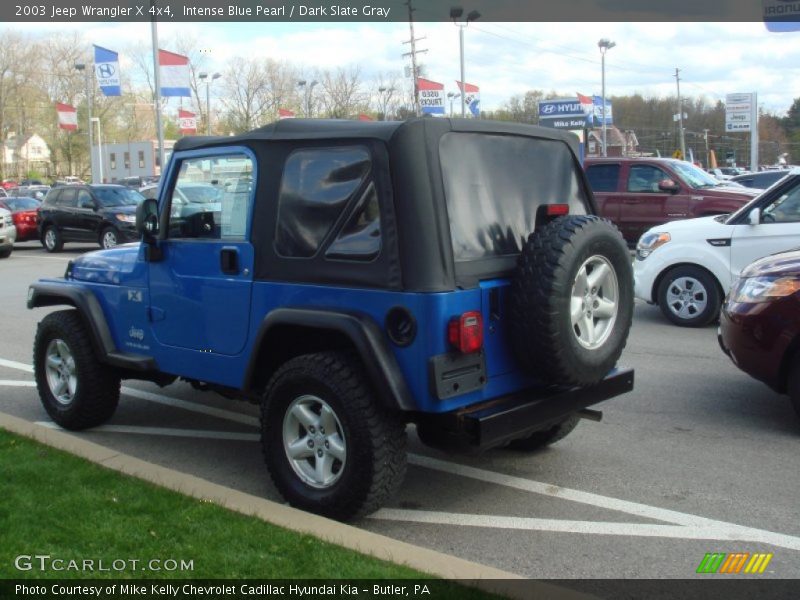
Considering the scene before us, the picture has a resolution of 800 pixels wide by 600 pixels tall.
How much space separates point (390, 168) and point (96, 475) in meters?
2.41

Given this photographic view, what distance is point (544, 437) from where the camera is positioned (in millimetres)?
5602

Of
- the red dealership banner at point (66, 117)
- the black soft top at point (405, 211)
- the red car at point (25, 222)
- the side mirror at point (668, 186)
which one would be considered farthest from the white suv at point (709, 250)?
the red dealership banner at point (66, 117)

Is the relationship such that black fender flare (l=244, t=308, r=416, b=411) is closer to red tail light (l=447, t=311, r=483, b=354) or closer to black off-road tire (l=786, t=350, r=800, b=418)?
red tail light (l=447, t=311, r=483, b=354)

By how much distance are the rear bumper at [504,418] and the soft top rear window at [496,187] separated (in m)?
0.76

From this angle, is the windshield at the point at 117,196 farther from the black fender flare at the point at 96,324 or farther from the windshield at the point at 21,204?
the black fender flare at the point at 96,324

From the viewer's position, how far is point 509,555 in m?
4.18

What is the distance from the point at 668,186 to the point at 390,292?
12059 millimetres

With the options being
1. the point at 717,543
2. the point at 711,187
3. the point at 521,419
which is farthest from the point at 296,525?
the point at 711,187

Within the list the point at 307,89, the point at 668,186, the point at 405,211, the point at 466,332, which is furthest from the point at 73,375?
the point at 307,89

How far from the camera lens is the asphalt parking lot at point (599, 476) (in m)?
4.23

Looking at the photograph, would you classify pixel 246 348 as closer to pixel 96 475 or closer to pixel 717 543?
pixel 96 475

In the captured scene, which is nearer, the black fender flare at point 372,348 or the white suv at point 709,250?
the black fender flare at point 372,348

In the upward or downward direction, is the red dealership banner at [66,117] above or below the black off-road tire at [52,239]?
above

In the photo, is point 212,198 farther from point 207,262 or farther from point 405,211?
point 405,211
